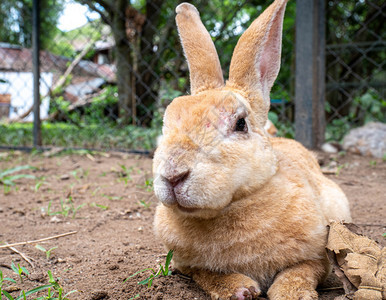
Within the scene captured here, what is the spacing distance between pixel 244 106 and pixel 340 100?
5.16m

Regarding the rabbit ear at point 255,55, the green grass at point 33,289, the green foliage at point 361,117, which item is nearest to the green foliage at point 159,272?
the green grass at point 33,289

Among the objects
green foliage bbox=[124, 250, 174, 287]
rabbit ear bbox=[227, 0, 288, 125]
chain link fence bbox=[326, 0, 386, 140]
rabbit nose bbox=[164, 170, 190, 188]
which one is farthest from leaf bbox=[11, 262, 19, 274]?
chain link fence bbox=[326, 0, 386, 140]

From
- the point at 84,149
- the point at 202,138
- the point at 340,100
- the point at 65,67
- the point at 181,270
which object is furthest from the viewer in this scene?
the point at 65,67

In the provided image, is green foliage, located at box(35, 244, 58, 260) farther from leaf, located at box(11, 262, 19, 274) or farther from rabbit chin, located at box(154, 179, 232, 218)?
rabbit chin, located at box(154, 179, 232, 218)

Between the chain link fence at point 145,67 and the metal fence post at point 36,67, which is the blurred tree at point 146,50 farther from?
the metal fence post at point 36,67

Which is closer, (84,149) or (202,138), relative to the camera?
(202,138)

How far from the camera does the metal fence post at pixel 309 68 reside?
13.0 feet

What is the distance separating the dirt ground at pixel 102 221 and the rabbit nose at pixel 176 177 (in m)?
0.47

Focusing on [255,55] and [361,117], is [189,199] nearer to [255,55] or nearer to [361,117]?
[255,55]

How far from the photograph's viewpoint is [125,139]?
514 centimetres

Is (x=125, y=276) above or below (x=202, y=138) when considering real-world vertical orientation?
below

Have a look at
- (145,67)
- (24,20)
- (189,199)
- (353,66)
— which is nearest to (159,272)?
(189,199)

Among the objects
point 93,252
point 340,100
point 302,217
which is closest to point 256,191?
point 302,217

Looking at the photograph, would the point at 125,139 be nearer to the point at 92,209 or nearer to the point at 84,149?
the point at 84,149
